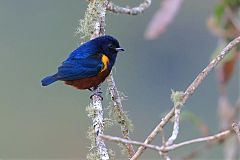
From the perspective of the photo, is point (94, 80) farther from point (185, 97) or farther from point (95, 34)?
point (185, 97)

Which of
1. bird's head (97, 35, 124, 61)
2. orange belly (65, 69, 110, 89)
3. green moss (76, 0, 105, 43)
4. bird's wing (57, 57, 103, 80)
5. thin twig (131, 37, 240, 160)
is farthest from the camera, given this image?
bird's wing (57, 57, 103, 80)

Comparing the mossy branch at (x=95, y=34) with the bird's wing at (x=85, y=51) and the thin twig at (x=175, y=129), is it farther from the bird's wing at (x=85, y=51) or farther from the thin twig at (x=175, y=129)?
the thin twig at (x=175, y=129)

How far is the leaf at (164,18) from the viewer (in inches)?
124

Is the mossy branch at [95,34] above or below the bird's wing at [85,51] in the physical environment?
below

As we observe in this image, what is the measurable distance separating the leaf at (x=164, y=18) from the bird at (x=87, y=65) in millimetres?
228

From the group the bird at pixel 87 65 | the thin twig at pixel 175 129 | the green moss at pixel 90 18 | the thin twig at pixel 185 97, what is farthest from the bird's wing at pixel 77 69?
the thin twig at pixel 175 129

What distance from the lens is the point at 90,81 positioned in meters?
3.24

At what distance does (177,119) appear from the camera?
1866 millimetres

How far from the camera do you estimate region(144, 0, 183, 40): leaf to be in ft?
10.3

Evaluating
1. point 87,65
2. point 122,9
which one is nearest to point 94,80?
point 87,65

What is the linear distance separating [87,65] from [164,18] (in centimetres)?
48

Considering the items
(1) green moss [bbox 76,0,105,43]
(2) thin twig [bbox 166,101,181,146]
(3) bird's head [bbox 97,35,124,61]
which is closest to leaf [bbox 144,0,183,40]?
(3) bird's head [bbox 97,35,124,61]

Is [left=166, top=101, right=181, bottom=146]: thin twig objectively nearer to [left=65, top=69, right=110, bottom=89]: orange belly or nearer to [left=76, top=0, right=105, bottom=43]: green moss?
[left=76, top=0, right=105, bottom=43]: green moss

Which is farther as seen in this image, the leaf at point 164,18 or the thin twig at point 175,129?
the leaf at point 164,18
